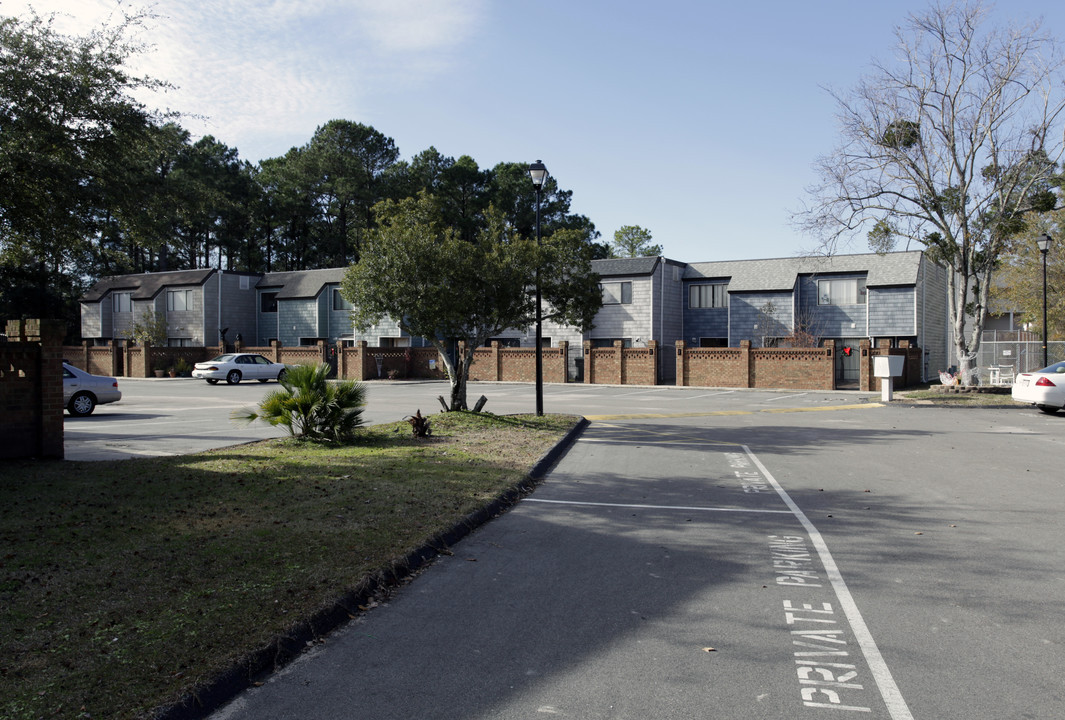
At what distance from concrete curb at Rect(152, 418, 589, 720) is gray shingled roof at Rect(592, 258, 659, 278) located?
1424 inches

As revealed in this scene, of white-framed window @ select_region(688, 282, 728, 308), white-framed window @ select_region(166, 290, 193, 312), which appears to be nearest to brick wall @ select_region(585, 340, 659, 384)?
white-framed window @ select_region(688, 282, 728, 308)

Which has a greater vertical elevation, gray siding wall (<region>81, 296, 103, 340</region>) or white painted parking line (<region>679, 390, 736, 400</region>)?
gray siding wall (<region>81, 296, 103, 340</region>)

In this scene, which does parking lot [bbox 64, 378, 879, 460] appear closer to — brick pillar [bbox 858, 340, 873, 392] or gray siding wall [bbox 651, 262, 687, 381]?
brick pillar [bbox 858, 340, 873, 392]

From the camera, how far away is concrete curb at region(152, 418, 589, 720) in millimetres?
3752

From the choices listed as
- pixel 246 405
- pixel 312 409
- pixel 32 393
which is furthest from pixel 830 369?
pixel 32 393

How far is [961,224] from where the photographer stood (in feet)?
87.8

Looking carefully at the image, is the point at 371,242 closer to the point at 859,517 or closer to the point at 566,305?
the point at 566,305

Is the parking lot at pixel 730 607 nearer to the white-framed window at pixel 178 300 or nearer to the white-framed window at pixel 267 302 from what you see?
the white-framed window at pixel 178 300

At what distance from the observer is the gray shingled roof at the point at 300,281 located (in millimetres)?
50688

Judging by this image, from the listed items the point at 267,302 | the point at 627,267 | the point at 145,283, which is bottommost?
the point at 267,302

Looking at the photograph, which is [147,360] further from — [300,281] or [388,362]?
[388,362]

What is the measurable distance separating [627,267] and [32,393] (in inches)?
1413

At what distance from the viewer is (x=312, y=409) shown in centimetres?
1279

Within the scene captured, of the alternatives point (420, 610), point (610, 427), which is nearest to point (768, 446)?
point (610, 427)
